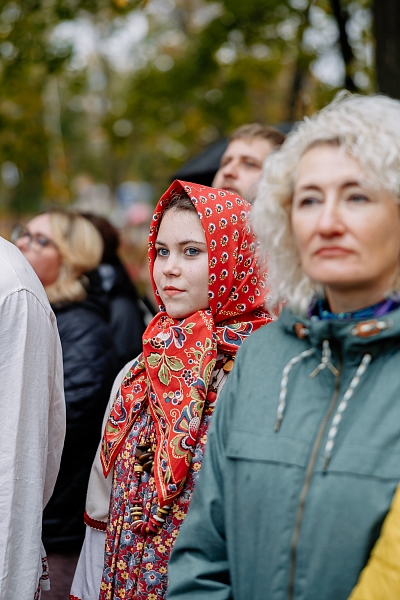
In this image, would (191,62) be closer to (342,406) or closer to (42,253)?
(42,253)

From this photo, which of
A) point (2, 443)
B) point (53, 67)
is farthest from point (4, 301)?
point (53, 67)

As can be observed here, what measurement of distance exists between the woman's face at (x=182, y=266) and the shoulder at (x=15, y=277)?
18.0 inches

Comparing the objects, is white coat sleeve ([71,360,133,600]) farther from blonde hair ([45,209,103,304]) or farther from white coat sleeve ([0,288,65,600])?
blonde hair ([45,209,103,304])

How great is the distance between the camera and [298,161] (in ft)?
6.33

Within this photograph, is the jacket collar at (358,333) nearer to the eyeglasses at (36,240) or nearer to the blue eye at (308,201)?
the blue eye at (308,201)

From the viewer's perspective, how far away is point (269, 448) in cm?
183

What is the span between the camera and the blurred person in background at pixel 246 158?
14.5 ft

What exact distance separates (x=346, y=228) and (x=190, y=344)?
3.36 ft

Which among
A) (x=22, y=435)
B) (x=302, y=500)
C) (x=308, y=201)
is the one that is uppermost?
(x=308, y=201)

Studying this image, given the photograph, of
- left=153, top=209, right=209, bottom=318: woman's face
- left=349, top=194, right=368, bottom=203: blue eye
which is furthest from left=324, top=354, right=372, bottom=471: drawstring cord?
left=153, top=209, right=209, bottom=318: woman's face

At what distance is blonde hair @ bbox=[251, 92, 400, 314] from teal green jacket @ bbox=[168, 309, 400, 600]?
0.11 metres

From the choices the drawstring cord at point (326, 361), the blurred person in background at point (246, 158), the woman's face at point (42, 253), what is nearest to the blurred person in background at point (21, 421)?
the drawstring cord at point (326, 361)

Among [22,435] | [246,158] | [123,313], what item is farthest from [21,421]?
[123,313]

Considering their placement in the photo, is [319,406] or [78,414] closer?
[319,406]
